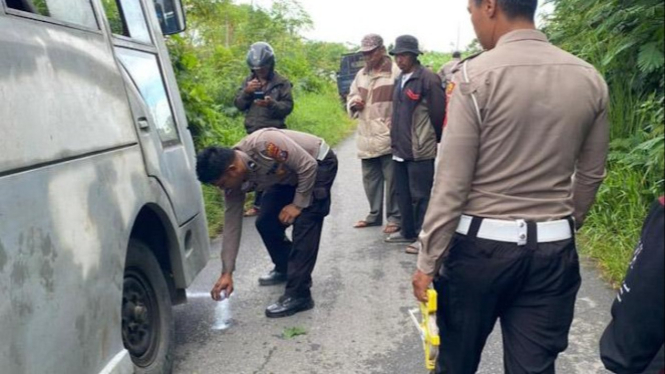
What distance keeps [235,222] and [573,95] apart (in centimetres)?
254

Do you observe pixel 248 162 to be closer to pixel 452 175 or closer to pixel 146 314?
pixel 146 314

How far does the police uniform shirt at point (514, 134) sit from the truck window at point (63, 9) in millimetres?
1713

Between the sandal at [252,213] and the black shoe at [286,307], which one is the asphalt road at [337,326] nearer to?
the black shoe at [286,307]

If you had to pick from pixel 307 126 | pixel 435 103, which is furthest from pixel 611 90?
pixel 307 126

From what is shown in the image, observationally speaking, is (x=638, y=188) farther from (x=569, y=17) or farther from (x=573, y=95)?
(x=573, y=95)

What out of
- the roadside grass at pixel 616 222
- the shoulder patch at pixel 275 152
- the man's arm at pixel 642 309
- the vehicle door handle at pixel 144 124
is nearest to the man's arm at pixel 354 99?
the roadside grass at pixel 616 222

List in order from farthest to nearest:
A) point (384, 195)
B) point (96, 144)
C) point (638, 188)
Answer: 1. point (384, 195)
2. point (638, 188)
3. point (96, 144)

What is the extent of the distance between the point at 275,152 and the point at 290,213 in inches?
18.2

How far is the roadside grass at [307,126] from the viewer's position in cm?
784

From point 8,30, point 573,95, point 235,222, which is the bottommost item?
point 235,222

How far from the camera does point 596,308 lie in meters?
4.84

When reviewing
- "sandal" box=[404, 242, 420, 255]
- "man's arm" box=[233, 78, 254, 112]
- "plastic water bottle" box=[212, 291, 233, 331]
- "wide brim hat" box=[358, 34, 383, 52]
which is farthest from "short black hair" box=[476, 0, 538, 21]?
"man's arm" box=[233, 78, 254, 112]

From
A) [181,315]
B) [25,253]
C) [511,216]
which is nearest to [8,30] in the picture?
[25,253]

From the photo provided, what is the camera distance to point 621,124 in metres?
6.84
